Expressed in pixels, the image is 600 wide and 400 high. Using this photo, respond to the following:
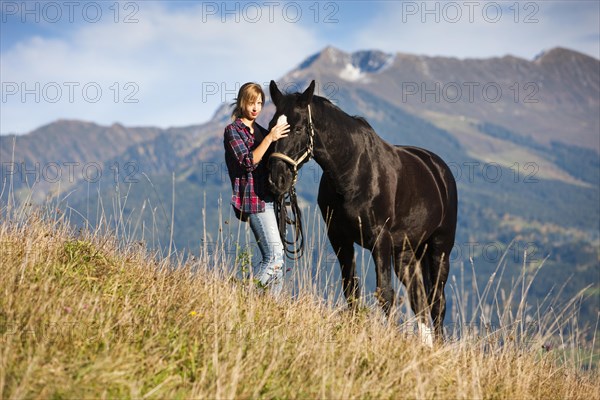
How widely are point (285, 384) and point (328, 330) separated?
1.14 meters

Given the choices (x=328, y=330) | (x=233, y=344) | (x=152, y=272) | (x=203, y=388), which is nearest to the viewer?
(x=203, y=388)

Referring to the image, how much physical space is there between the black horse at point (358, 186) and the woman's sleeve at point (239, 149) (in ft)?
1.34

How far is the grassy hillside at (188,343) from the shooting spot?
10.9 feet

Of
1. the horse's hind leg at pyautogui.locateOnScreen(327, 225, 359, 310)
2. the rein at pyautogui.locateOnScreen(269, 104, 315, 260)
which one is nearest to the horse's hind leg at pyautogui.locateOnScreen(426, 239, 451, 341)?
the horse's hind leg at pyautogui.locateOnScreen(327, 225, 359, 310)

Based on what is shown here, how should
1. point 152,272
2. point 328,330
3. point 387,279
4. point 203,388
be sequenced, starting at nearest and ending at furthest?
point 203,388
point 328,330
point 152,272
point 387,279

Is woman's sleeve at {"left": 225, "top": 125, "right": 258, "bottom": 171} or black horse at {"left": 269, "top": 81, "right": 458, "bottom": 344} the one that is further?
woman's sleeve at {"left": 225, "top": 125, "right": 258, "bottom": 171}

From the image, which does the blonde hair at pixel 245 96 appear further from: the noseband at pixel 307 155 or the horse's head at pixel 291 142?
the noseband at pixel 307 155

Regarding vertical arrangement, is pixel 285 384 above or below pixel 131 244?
below

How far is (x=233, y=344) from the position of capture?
3953 millimetres

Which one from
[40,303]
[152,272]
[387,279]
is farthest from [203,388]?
[387,279]

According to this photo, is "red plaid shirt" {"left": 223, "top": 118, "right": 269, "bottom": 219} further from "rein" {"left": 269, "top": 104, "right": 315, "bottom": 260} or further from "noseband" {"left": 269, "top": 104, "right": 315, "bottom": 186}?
"noseband" {"left": 269, "top": 104, "right": 315, "bottom": 186}

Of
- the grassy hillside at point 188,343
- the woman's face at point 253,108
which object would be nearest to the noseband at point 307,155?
the woman's face at point 253,108

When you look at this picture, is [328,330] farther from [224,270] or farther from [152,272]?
[152,272]

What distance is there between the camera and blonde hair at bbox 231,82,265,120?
A: 6141 millimetres
